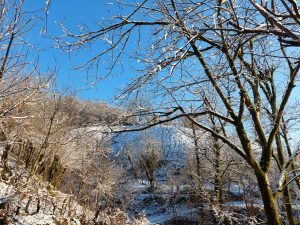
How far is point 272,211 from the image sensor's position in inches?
199

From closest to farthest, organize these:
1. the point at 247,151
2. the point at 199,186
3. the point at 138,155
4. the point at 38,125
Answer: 1. the point at 247,151
2. the point at 38,125
3. the point at 199,186
4. the point at 138,155

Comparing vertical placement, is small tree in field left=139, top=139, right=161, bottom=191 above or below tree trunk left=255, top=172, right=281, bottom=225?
above

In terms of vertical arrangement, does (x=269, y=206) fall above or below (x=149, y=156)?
below

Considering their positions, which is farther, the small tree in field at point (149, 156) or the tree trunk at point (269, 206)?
the small tree in field at point (149, 156)

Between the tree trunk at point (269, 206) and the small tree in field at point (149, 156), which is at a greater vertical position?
the small tree in field at point (149, 156)

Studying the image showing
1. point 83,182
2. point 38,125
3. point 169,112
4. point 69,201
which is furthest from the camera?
point 83,182

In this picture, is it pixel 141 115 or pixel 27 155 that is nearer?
pixel 141 115

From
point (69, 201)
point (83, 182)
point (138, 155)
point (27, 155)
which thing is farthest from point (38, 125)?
point (138, 155)

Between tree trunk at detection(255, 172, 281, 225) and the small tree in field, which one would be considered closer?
tree trunk at detection(255, 172, 281, 225)

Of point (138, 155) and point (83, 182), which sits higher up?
point (138, 155)

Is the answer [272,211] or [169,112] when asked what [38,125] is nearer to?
[169,112]

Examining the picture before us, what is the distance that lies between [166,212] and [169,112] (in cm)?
2427

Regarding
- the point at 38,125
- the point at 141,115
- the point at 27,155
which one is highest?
the point at 38,125

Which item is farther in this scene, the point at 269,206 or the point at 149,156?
the point at 149,156
